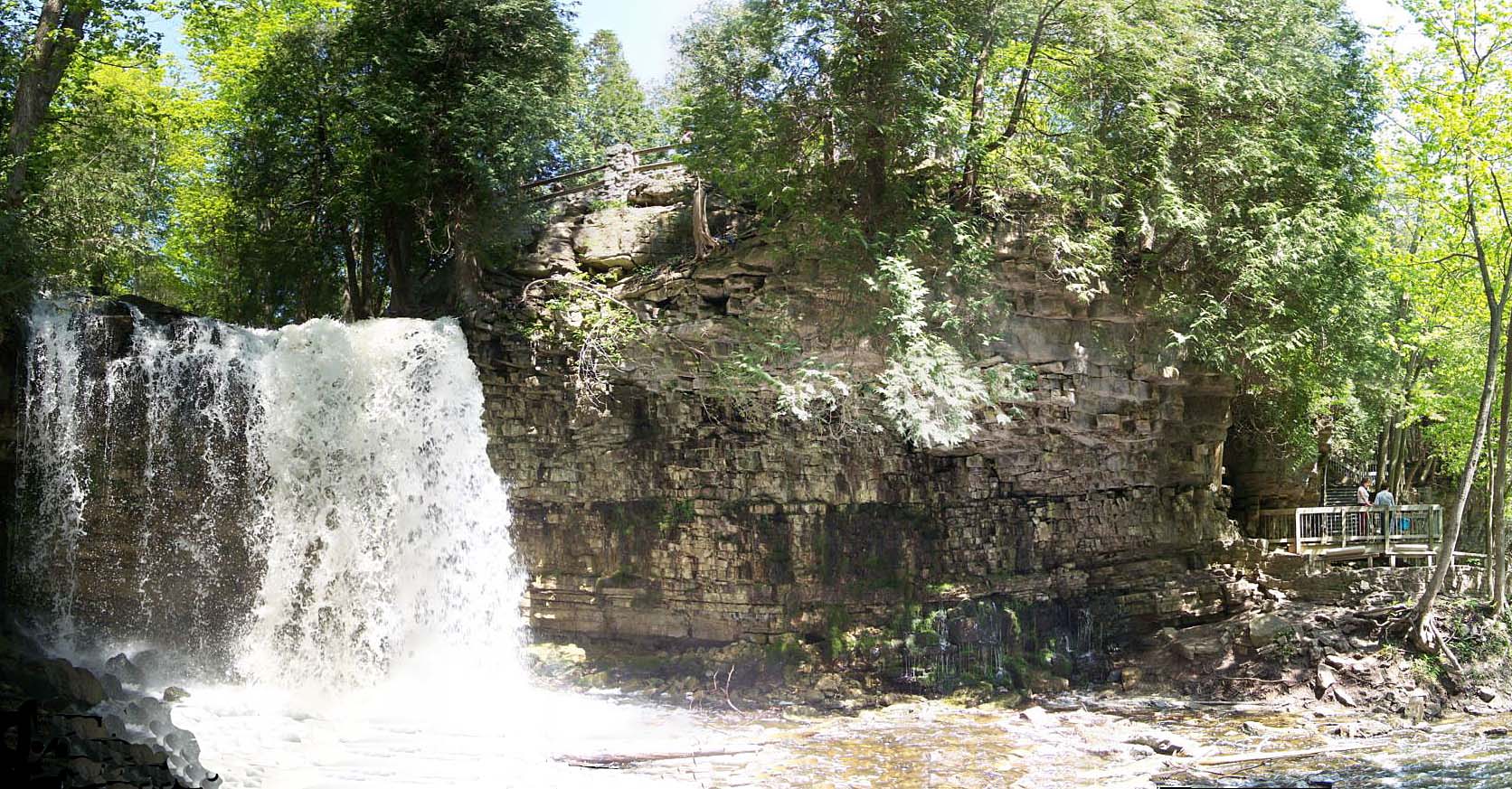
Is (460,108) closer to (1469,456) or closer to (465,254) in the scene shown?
(465,254)

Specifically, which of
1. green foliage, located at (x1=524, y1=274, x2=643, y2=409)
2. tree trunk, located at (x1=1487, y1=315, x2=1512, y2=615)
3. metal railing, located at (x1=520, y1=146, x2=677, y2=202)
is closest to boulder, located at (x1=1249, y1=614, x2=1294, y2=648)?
tree trunk, located at (x1=1487, y1=315, x2=1512, y2=615)

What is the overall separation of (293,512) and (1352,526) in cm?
1880

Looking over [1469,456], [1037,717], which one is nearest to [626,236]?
[1037,717]

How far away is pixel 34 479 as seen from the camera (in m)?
15.1

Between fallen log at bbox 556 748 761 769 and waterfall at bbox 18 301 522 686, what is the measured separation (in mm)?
4128

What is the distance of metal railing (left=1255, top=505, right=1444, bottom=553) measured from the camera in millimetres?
19625

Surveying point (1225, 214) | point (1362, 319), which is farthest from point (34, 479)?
point (1362, 319)

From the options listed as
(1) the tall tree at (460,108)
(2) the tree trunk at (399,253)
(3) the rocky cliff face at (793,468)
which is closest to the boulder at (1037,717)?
(3) the rocky cliff face at (793,468)

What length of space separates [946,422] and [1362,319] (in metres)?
7.65

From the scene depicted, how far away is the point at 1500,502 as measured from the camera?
16953 millimetres

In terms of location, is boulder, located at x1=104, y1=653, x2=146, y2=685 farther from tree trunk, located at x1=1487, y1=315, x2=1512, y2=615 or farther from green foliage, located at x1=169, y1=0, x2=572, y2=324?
tree trunk, located at x1=1487, y1=315, x2=1512, y2=615

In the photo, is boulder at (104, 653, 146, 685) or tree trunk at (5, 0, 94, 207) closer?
boulder at (104, 653, 146, 685)

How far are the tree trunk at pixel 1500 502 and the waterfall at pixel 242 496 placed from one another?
50.4 feet

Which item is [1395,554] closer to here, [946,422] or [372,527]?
[946,422]
